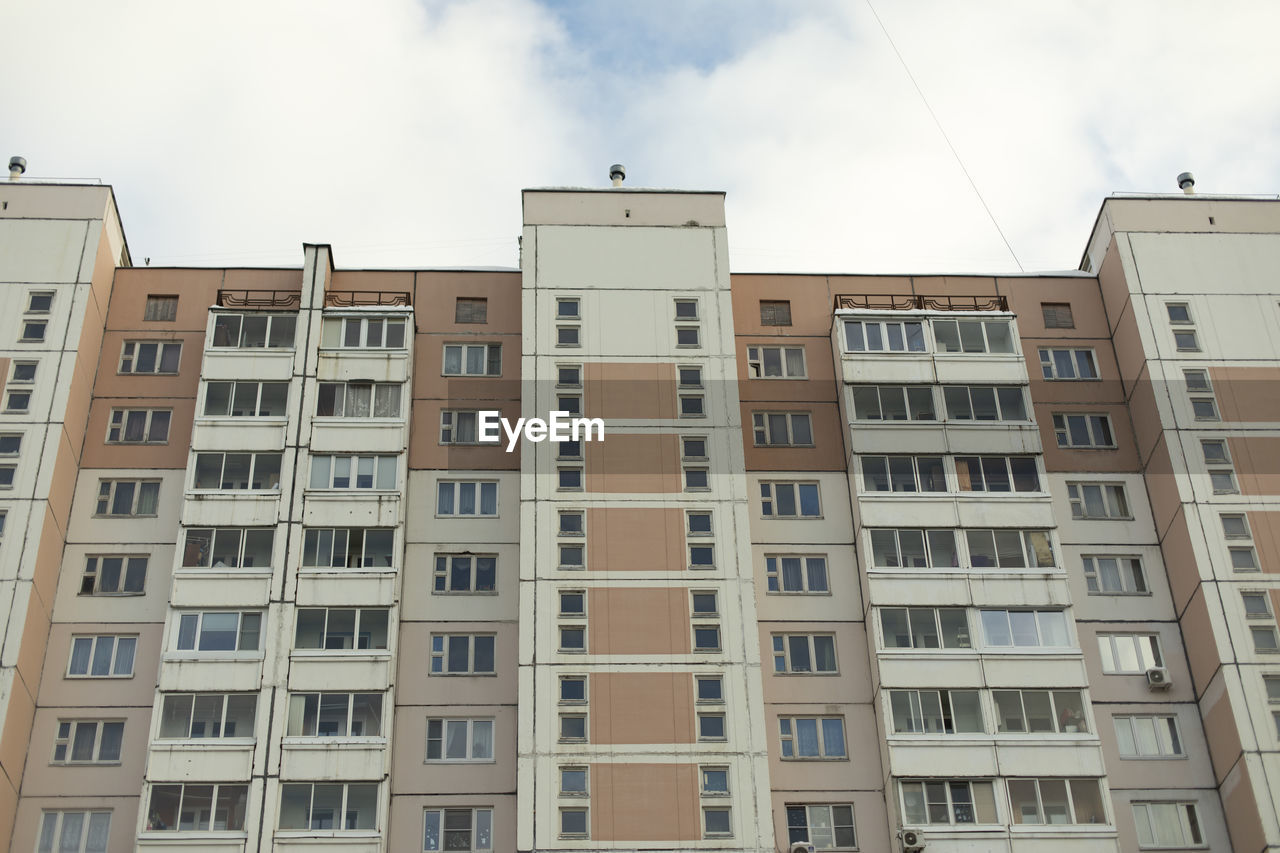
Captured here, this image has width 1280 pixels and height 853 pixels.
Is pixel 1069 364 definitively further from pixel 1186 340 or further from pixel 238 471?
pixel 238 471

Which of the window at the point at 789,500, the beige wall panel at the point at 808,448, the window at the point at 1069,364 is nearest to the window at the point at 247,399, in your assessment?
the beige wall panel at the point at 808,448

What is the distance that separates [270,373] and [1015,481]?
92.7ft

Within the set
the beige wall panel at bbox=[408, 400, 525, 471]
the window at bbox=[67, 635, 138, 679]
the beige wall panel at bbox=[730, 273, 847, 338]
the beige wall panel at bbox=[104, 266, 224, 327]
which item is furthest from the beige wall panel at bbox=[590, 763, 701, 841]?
the beige wall panel at bbox=[104, 266, 224, 327]

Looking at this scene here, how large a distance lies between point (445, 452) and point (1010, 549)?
69.5 feet

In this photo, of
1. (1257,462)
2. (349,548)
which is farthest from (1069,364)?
(349,548)

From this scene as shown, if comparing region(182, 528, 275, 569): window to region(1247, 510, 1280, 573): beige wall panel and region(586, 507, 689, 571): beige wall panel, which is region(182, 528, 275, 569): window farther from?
region(1247, 510, 1280, 573): beige wall panel

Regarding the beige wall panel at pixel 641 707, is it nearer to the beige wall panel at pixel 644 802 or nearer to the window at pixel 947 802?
the beige wall panel at pixel 644 802

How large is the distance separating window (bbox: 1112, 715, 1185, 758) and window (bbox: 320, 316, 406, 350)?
1172 inches

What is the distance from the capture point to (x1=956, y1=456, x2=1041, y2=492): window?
2055 inches

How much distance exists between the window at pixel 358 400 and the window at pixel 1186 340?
30.2 meters

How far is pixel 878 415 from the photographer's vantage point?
53.8 metres

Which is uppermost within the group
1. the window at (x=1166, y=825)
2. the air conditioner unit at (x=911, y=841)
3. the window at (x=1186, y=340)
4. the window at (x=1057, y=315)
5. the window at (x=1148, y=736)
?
the window at (x=1057, y=315)

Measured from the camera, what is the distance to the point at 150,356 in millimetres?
55500

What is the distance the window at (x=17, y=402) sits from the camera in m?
51.6
